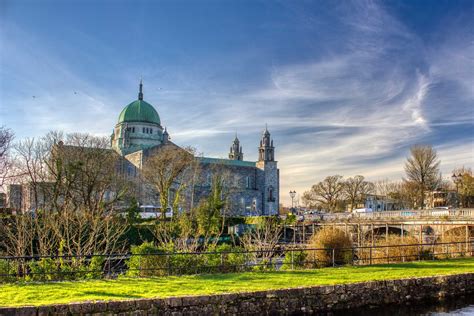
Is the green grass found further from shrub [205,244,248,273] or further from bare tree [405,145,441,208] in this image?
bare tree [405,145,441,208]

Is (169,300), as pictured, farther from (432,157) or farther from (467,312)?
(432,157)

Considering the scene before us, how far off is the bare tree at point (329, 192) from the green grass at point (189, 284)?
7654cm

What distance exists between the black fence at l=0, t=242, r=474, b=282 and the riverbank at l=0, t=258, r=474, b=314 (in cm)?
59

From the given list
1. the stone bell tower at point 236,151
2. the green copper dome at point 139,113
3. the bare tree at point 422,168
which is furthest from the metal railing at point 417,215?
the stone bell tower at point 236,151

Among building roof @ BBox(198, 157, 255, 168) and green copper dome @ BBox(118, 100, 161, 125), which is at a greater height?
green copper dome @ BBox(118, 100, 161, 125)

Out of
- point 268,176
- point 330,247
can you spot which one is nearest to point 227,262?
point 330,247

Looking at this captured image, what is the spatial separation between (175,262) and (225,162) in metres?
62.2

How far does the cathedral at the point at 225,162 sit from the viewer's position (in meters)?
76.1

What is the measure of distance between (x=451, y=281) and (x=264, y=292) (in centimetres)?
825

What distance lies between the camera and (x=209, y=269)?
1766cm

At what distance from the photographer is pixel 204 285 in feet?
45.1

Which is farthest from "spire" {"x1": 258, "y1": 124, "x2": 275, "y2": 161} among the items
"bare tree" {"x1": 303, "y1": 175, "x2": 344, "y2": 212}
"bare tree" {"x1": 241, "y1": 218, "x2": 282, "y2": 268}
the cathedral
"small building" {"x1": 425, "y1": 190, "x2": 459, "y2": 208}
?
"bare tree" {"x1": 241, "y1": 218, "x2": 282, "y2": 268}

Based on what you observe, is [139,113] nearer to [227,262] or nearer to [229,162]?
[229,162]

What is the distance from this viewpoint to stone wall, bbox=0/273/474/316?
10.9m
